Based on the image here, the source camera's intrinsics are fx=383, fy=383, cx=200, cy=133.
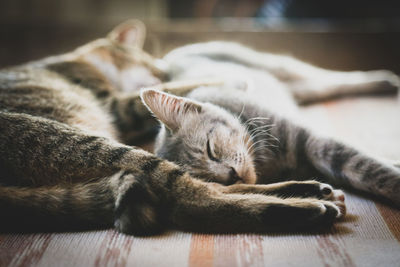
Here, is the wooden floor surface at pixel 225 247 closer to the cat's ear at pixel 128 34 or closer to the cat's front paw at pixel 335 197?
the cat's front paw at pixel 335 197

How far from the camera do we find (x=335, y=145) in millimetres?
1206

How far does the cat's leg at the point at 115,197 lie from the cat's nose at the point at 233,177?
0.49 feet

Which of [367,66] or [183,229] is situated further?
[367,66]

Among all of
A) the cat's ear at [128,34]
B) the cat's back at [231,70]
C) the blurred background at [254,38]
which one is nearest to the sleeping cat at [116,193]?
the cat's back at [231,70]

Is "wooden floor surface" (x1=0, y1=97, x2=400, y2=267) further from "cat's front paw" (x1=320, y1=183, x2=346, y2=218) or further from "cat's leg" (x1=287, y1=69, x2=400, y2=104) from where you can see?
"cat's leg" (x1=287, y1=69, x2=400, y2=104)

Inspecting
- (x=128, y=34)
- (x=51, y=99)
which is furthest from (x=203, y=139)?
(x=128, y=34)

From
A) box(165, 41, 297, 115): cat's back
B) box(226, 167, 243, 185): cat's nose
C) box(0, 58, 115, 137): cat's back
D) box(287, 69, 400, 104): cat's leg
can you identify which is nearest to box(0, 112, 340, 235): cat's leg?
Result: box(226, 167, 243, 185): cat's nose

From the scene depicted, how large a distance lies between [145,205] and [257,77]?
4.00ft

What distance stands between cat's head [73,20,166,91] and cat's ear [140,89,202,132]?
79 cm

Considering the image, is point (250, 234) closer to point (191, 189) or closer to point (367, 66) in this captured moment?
point (191, 189)

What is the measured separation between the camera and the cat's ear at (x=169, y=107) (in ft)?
4.05

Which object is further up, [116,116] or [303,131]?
[303,131]

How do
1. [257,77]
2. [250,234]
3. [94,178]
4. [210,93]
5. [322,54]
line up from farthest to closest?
[322,54], [257,77], [210,93], [94,178], [250,234]

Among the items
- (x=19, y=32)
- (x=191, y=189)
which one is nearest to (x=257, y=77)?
(x=191, y=189)
